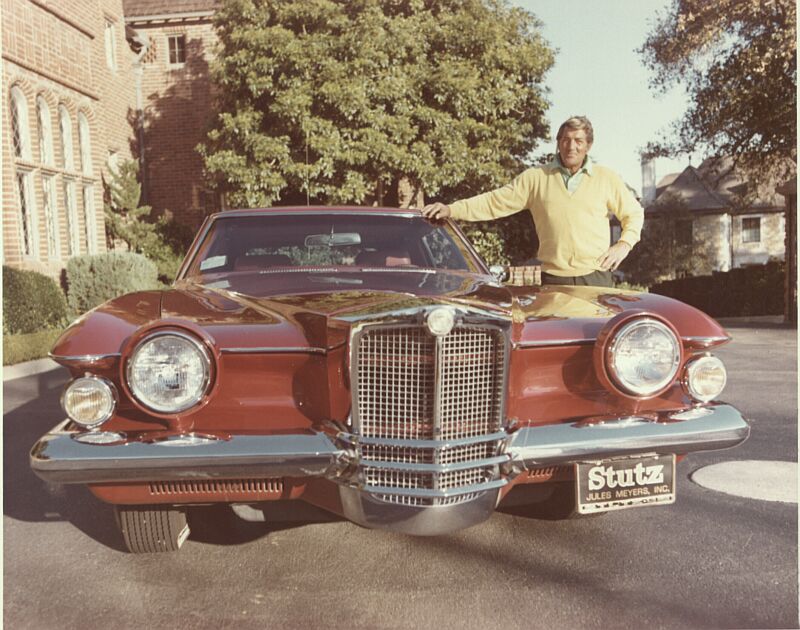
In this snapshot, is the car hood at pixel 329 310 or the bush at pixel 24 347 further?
the bush at pixel 24 347

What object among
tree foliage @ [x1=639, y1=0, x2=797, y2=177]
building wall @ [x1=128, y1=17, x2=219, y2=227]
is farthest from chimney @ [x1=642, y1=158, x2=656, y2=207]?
building wall @ [x1=128, y1=17, x2=219, y2=227]

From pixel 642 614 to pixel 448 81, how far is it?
1368cm

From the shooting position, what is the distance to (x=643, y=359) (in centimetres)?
262

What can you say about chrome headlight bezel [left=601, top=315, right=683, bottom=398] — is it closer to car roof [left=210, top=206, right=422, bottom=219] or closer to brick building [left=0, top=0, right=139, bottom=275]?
car roof [left=210, top=206, right=422, bottom=219]

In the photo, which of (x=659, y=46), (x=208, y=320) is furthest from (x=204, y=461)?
(x=659, y=46)

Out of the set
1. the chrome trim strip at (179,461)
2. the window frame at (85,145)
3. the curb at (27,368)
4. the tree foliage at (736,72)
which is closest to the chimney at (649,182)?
the tree foliage at (736,72)

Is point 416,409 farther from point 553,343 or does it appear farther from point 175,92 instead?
point 175,92

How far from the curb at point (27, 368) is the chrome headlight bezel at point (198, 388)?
273 inches

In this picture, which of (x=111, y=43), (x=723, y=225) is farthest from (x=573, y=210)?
(x=723, y=225)

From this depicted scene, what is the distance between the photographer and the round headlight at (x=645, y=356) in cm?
259

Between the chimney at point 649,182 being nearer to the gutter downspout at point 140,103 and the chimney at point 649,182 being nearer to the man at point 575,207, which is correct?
the gutter downspout at point 140,103

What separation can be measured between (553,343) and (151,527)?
166 centimetres

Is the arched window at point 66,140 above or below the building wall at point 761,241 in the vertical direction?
above

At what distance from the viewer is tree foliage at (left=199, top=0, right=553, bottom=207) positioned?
14.7 m
